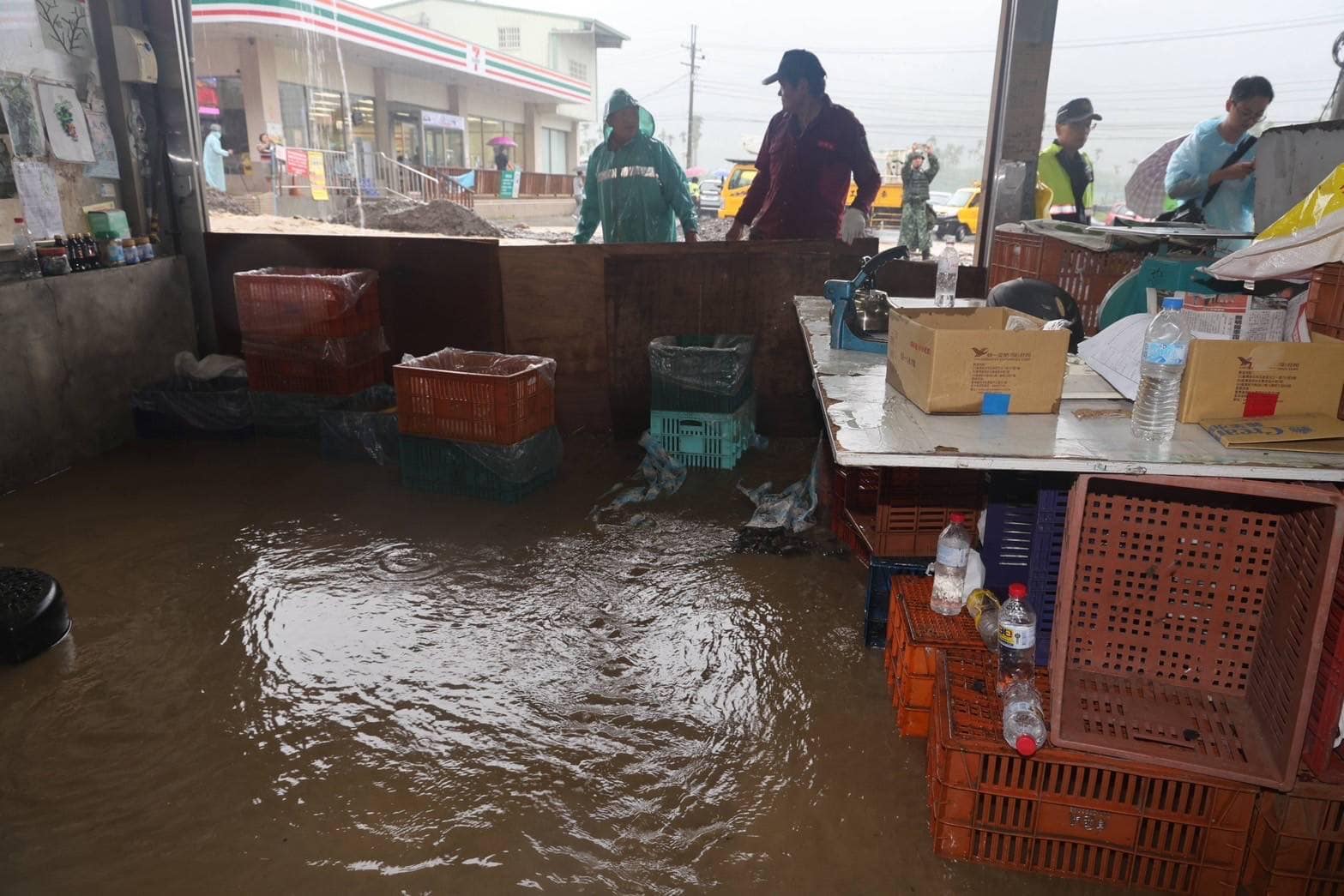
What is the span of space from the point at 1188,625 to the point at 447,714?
2.30m

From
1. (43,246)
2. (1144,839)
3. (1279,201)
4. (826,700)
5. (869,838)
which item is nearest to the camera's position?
(1144,839)

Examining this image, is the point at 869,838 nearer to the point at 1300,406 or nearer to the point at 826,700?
the point at 826,700

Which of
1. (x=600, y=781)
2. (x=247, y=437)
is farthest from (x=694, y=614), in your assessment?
(x=247, y=437)

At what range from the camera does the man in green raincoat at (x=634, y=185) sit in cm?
575

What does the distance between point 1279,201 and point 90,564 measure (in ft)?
17.8

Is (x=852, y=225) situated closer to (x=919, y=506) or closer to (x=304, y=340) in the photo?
(x=919, y=506)

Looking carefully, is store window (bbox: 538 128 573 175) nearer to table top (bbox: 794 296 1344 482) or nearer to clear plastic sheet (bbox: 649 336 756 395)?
clear plastic sheet (bbox: 649 336 756 395)

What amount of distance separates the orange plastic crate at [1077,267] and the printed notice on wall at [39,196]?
5.68 metres

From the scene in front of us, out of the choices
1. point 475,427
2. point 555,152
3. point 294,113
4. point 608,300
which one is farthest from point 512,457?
point 555,152

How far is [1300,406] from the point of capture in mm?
2137

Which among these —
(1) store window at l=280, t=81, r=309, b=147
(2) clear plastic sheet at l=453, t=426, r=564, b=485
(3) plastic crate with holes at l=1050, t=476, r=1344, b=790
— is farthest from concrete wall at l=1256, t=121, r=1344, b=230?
(1) store window at l=280, t=81, r=309, b=147

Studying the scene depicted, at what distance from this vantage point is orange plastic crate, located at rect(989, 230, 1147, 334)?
396cm

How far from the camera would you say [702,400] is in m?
5.02

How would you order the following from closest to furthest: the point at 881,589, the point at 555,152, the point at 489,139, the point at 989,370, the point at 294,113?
the point at 989,370
the point at 881,589
the point at 294,113
the point at 489,139
the point at 555,152
